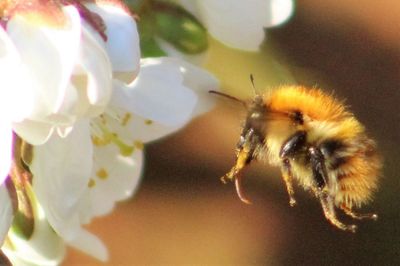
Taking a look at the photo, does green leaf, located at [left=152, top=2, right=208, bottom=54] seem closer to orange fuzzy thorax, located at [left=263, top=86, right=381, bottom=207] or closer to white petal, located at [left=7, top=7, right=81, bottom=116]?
orange fuzzy thorax, located at [left=263, top=86, right=381, bottom=207]

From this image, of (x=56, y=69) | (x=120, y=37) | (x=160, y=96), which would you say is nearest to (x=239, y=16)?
(x=160, y=96)

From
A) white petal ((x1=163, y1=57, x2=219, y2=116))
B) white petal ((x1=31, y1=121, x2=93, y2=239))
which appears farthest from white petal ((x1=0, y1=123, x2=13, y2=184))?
white petal ((x1=163, y1=57, x2=219, y2=116))

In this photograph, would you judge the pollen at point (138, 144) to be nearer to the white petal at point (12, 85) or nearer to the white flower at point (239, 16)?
the white flower at point (239, 16)

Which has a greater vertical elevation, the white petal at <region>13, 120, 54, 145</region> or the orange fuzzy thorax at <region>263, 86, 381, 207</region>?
the white petal at <region>13, 120, 54, 145</region>

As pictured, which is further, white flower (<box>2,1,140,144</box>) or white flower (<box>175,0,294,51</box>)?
white flower (<box>175,0,294,51</box>)

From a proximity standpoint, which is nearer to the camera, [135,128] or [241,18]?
[241,18]

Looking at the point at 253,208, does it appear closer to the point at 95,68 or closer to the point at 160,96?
the point at 160,96

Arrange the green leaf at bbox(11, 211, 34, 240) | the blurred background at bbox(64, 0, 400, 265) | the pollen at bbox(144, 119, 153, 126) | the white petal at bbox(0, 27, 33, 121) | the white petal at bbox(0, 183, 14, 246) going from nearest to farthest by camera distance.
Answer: the white petal at bbox(0, 27, 33, 121) → the white petal at bbox(0, 183, 14, 246) → the green leaf at bbox(11, 211, 34, 240) → the pollen at bbox(144, 119, 153, 126) → the blurred background at bbox(64, 0, 400, 265)
